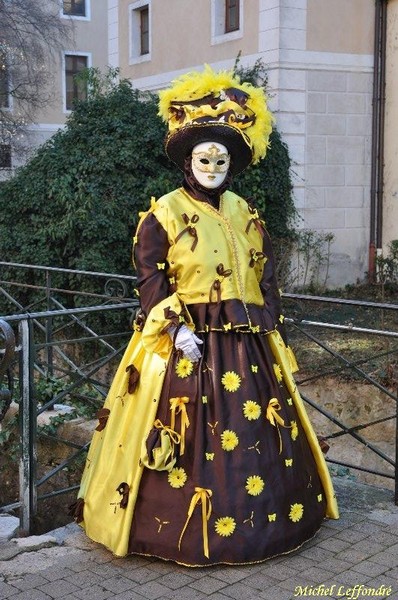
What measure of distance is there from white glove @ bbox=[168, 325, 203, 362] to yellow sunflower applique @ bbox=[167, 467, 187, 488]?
1.49 feet

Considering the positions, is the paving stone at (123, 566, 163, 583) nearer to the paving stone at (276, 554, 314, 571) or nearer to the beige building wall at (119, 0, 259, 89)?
the paving stone at (276, 554, 314, 571)

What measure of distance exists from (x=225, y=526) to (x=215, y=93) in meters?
1.78

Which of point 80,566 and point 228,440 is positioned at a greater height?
point 228,440

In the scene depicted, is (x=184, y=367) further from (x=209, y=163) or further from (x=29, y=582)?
(x=29, y=582)

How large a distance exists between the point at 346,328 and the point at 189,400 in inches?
44.8

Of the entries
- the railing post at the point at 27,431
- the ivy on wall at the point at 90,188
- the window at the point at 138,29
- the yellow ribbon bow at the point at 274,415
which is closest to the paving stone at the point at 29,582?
the railing post at the point at 27,431

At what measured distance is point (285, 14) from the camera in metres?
10.6

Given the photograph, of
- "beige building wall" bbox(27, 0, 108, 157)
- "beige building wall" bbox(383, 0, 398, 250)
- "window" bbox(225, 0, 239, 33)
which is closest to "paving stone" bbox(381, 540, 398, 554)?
"beige building wall" bbox(383, 0, 398, 250)

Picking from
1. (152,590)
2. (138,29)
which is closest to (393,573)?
(152,590)

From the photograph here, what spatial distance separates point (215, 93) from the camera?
3.36 m

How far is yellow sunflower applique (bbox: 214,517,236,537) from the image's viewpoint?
3104 mm

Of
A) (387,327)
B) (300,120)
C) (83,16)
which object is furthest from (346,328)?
(83,16)

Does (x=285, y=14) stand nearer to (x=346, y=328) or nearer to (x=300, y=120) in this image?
(x=300, y=120)

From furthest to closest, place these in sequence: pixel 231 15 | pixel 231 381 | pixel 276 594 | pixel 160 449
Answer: pixel 231 15 < pixel 231 381 < pixel 160 449 < pixel 276 594
